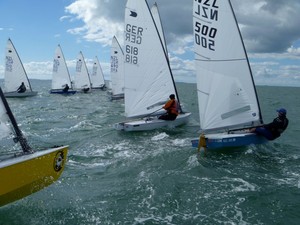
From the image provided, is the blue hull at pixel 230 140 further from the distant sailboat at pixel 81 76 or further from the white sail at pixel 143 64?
the distant sailboat at pixel 81 76

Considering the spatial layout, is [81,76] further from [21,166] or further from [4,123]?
[21,166]

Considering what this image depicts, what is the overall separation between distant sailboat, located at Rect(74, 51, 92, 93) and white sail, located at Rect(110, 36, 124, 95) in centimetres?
1031

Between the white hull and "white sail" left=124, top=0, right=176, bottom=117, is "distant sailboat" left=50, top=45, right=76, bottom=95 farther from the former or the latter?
the white hull

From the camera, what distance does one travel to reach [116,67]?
→ 105ft

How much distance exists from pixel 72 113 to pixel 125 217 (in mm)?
17162

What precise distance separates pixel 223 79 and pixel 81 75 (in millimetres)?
34492

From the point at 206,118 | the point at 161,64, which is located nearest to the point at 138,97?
the point at 161,64

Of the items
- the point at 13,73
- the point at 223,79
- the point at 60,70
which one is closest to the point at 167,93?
the point at 223,79

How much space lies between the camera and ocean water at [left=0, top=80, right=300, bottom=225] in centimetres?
605

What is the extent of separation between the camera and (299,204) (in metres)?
6.75

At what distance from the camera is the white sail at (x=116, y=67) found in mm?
30202

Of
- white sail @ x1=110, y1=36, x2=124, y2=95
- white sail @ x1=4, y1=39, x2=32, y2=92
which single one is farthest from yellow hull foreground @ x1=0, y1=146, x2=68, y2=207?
white sail @ x1=4, y1=39, x2=32, y2=92

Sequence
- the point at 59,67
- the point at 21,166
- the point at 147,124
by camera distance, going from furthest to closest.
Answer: the point at 59,67
the point at 147,124
the point at 21,166

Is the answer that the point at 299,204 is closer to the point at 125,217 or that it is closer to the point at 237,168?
the point at 237,168
